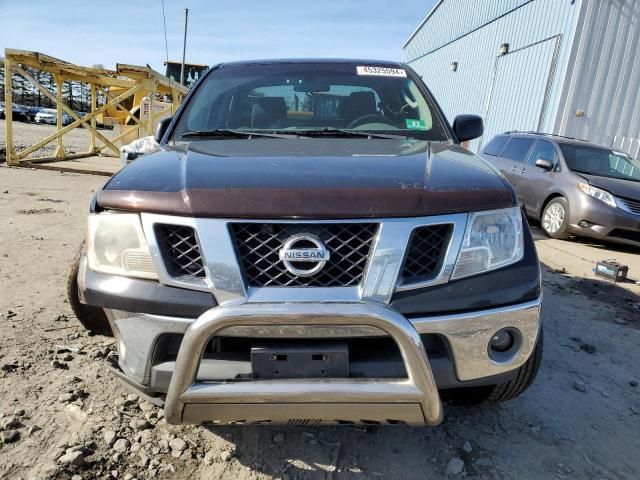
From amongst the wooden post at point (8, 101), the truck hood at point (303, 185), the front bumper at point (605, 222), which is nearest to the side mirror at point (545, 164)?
the front bumper at point (605, 222)

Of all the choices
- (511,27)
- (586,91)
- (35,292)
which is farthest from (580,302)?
(511,27)

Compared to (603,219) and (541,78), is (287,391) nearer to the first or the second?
(603,219)

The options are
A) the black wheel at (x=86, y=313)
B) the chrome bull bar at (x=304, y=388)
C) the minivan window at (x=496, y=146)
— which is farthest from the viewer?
the minivan window at (x=496, y=146)

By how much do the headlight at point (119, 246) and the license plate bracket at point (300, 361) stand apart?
47 cm

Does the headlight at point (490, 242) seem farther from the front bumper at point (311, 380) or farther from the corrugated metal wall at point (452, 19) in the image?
the corrugated metal wall at point (452, 19)

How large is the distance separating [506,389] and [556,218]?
610 centimetres

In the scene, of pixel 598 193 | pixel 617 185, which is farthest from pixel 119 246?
pixel 617 185

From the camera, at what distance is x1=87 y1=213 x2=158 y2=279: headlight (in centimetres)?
170

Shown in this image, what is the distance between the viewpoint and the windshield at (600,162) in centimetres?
755

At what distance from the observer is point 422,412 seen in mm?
1652

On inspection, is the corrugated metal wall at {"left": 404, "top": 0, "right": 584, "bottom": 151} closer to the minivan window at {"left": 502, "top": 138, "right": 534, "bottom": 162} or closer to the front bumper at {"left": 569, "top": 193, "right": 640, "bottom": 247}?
the minivan window at {"left": 502, "top": 138, "right": 534, "bottom": 162}

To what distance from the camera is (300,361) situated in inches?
63.8

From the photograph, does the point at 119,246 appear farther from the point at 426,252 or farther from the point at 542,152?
the point at 542,152

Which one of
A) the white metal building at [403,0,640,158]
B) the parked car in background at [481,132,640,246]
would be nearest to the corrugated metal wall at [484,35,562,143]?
the white metal building at [403,0,640,158]
